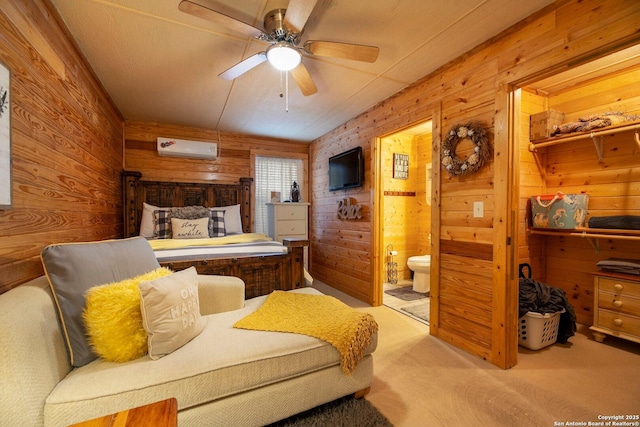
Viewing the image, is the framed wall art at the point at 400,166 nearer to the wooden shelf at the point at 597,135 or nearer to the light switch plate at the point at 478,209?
the wooden shelf at the point at 597,135

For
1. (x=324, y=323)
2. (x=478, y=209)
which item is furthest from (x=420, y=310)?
(x=324, y=323)

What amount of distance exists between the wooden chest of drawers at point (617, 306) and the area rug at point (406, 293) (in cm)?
161

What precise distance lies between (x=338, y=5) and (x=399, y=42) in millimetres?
602

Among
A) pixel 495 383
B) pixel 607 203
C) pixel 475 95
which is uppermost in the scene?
pixel 475 95

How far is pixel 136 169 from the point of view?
3.67m

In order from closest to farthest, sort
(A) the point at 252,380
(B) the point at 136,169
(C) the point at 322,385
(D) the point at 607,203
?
(A) the point at 252,380 < (C) the point at 322,385 < (D) the point at 607,203 < (B) the point at 136,169

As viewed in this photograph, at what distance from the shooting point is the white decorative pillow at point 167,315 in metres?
1.17

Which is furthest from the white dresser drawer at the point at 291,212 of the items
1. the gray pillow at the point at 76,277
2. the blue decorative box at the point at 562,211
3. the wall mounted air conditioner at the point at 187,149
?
the blue decorative box at the point at 562,211

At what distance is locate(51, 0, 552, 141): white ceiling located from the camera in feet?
5.28

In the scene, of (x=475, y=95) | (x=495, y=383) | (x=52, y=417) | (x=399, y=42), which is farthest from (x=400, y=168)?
(x=52, y=417)

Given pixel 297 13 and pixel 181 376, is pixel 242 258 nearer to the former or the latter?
pixel 181 376

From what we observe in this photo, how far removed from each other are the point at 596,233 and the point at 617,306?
23.6 inches

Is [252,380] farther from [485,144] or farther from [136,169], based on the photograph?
[136,169]

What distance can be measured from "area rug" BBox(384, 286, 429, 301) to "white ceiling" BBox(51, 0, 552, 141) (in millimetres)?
A: 2503
